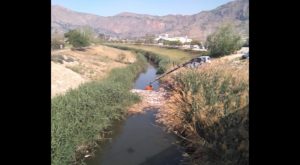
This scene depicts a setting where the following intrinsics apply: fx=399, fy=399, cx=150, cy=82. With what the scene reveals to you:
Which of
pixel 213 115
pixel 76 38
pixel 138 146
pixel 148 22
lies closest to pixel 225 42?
pixel 138 146

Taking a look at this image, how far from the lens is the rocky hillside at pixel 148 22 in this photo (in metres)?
66.5

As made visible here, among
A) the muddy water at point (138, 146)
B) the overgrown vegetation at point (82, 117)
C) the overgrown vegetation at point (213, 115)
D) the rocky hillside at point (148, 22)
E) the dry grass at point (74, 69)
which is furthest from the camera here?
the rocky hillside at point (148, 22)

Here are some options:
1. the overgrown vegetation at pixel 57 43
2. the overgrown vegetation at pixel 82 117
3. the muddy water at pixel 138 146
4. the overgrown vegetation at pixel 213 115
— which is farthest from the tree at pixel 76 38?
the overgrown vegetation at pixel 213 115

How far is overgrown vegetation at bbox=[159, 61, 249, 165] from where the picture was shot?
22.0ft

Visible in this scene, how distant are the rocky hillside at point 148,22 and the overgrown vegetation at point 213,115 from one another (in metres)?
50.4

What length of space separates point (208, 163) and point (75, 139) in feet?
9.25

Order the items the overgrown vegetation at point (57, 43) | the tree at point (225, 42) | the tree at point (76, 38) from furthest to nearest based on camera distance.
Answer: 1. the tree at point (76, 38)
2. the overgrown vegetation at point (57, 43)
3. the tree at point (225, 42)

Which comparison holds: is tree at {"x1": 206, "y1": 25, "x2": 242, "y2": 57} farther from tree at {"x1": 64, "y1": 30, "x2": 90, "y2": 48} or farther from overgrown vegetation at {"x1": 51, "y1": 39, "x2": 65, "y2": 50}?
tree at {"x1": 64, "y1": 30, "x2": 90, "y2": 48}

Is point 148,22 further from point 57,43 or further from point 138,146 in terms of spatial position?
point 138,146

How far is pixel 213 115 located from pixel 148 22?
78.0 metres

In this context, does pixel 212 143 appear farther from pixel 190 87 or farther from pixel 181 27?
pixel 181 27

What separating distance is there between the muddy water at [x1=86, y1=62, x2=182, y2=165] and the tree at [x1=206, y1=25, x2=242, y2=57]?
8051 millimetres

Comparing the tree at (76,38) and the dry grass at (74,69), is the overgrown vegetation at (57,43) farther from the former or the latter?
the dry grass at (74,69)
